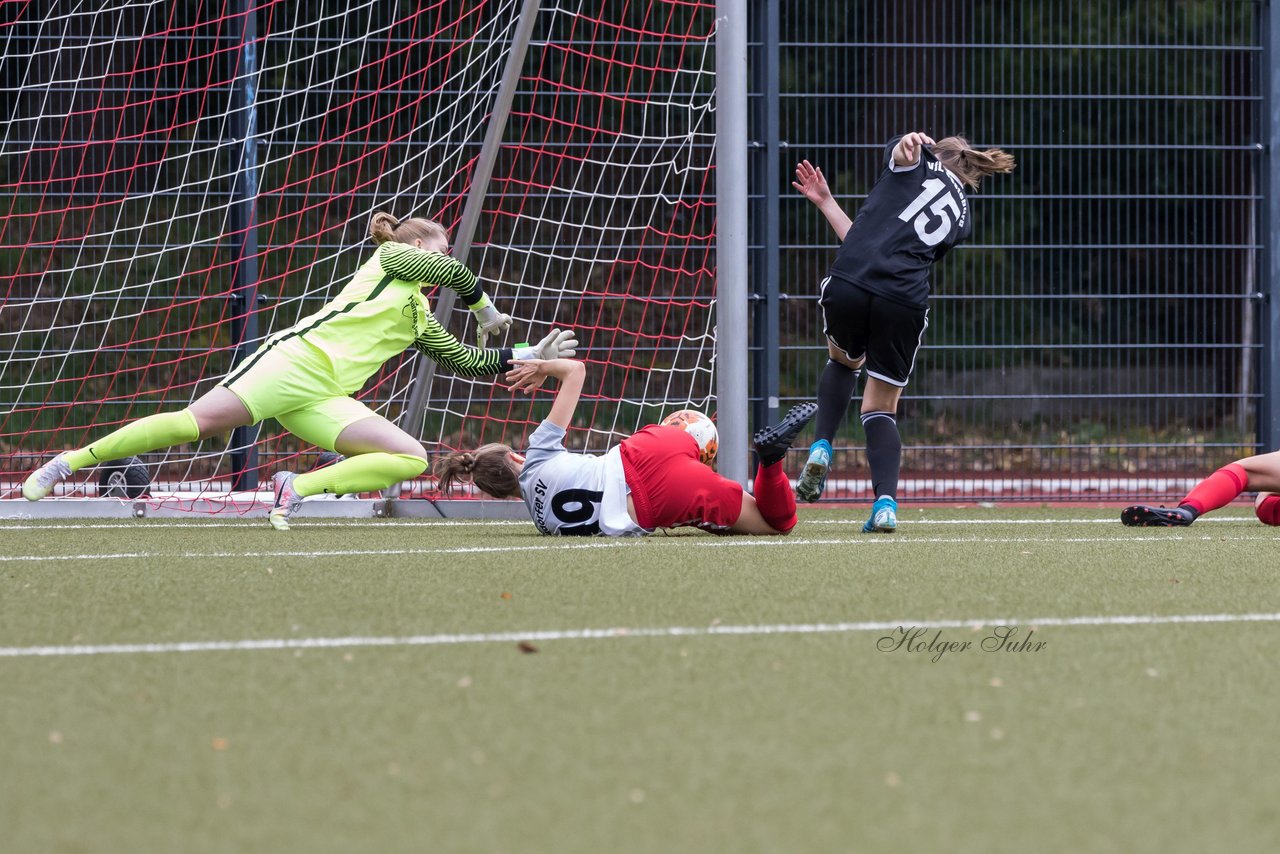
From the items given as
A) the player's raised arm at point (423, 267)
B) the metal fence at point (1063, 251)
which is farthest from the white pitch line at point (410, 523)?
the metal fence at point (1063, 251)

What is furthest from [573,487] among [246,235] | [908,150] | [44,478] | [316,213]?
[316,213]

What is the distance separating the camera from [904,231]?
584 cm

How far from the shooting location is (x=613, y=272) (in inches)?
332

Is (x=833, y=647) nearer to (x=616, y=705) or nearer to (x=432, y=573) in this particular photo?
(x=616, y=705)

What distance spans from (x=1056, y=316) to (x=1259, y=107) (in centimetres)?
156

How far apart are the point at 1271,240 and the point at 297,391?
17.6ft

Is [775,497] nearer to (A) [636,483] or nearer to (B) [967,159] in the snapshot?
(A) [636,483]

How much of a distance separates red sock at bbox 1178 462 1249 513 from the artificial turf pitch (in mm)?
1275

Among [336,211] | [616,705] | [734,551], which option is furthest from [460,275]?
[616,705]

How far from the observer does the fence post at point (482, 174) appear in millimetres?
6645

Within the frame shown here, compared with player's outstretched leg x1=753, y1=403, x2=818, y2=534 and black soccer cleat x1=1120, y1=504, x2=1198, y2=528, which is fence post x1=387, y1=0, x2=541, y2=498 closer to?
player's outstretched leg x1=753, y1=403, x2=818, y2=534

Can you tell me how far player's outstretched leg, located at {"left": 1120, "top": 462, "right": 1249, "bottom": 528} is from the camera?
5.84 m

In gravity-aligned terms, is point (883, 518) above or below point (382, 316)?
below

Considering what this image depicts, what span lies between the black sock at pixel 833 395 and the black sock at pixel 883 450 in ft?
0.34
